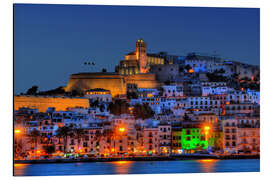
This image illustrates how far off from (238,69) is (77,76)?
600 centimetres

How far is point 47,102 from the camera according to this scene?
23281 millimetres

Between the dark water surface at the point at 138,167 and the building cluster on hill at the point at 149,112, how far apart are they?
2.64 ft

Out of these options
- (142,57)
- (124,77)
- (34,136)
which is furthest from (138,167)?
(142,57)

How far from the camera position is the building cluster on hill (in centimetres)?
1872

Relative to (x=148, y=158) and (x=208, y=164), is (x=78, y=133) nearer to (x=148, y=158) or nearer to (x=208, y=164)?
(x=148, y=158)

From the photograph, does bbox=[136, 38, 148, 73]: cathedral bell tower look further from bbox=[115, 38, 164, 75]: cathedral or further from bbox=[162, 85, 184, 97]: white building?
bbox=[162, 85, 184, 97]: white building

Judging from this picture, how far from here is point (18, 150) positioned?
1775 centimetres

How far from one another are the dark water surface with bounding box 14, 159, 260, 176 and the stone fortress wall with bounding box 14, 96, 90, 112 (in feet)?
15.9

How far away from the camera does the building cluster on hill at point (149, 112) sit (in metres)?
18.7

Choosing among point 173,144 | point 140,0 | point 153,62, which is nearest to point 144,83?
point 153,62

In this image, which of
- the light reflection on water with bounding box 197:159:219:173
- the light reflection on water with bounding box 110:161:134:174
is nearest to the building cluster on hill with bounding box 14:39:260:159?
the light reflection on water with bounding box 110:161:134:174

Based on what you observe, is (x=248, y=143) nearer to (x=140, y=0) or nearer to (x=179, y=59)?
(x=140, y=0)

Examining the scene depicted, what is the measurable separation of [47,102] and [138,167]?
23.5 ft

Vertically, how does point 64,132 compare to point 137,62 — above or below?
below
